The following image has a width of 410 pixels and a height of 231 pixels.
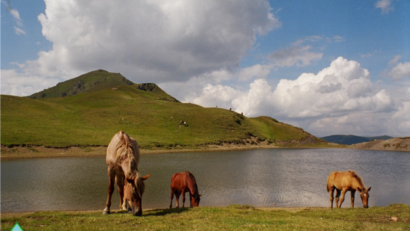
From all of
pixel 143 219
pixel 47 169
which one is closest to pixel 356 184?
pixel 143 219

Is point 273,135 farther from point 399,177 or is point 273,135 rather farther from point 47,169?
point 47,169

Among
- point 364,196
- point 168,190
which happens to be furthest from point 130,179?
point 364,196

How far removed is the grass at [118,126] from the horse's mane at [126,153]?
5456 centimetres

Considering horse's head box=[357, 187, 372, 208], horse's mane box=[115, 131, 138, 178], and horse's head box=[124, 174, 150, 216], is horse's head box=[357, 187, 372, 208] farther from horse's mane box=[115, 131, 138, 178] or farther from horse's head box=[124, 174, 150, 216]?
horse's mane box=[115, 131, 138, 178]

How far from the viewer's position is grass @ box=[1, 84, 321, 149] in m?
64.1

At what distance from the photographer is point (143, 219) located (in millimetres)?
10445

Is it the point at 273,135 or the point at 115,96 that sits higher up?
the point at 115,96

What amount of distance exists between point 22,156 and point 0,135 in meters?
11.0

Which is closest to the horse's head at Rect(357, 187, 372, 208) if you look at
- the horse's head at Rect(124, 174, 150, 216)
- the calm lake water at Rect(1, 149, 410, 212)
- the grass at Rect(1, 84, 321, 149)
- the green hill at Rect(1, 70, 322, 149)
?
the calm lake water at Rect(1, 149, 410, 212)

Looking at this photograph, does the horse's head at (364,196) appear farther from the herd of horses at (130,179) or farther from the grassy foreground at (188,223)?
the grassy foreground at (188,223)

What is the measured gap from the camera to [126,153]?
12.0 metres

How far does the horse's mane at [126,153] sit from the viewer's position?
11.1 metres

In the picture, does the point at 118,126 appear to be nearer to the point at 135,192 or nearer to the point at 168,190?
the point at 168,190

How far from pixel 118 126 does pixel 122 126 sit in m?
1.53
